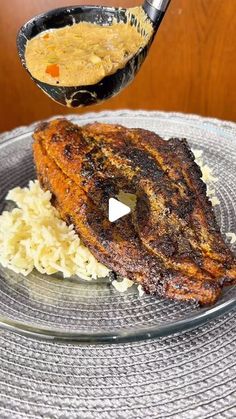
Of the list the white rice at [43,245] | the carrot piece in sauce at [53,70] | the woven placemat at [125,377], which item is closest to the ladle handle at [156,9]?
the carrot piece in sauce at [53,70]

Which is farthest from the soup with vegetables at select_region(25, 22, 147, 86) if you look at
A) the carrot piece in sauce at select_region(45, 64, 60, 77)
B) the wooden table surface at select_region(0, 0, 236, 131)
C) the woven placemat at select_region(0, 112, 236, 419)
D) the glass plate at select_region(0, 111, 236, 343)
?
the wooden table surface at select_region(0, 0, 236, 131)

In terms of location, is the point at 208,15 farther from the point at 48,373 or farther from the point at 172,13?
the point at 48,373

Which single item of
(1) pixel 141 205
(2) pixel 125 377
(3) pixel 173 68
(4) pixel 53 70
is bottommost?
(3) pixel 173 68

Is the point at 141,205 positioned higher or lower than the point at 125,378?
higher

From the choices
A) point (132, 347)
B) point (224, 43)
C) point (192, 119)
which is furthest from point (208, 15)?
point (132, 347)

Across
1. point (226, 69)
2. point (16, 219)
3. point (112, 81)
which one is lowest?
point (226, 69)

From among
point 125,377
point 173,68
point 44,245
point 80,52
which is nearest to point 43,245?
point 44,245

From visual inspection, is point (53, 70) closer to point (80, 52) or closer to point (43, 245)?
point (80, 52)
